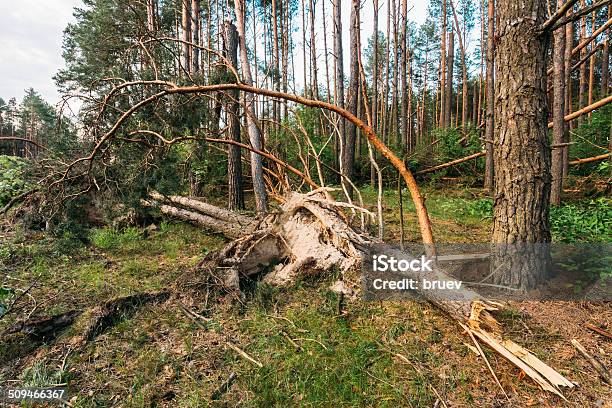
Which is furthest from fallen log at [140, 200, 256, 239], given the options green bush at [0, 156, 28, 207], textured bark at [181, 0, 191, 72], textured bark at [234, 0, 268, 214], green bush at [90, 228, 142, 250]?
textured bark at [181, 0, 191, 72]

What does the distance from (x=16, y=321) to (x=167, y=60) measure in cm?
391

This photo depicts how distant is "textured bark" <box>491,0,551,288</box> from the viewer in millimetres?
2412

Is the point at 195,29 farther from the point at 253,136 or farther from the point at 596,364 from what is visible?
the point at 596,364

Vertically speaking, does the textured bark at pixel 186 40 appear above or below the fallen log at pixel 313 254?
above

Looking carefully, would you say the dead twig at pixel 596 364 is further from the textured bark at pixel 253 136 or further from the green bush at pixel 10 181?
the green bush at pixel 10 181

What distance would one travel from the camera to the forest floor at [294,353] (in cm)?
178

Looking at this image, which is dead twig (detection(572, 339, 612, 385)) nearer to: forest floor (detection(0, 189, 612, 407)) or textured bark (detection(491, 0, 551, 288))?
forest floor (detection(0, 189, 612, 407))

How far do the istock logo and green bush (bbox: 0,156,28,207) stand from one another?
6144 mm

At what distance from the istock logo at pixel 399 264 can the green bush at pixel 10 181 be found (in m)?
6.14

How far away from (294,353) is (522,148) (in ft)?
7.63

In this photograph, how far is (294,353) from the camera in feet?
7.05
